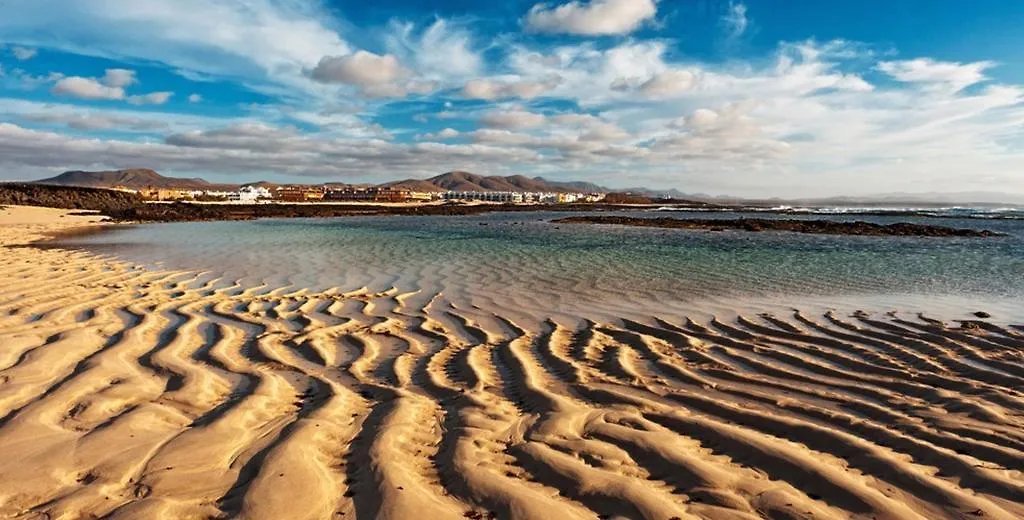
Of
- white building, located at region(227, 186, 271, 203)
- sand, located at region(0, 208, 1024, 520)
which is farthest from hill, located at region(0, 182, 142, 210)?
sand, located at region(0, 208, 1024, 520)

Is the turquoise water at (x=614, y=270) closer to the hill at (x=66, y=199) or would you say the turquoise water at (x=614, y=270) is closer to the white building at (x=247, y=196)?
the hill at (x=66, y=199)

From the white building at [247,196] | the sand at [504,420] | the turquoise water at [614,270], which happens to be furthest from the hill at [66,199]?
the sand at [504,420]

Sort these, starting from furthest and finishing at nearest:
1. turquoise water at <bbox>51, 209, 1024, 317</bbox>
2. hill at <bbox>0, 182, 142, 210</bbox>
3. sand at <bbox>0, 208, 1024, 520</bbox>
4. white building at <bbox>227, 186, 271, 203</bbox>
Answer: white building at <bbox>227, 186, 271, 203</bbox> → hill at <bbox>0, 182, 142, 210</bbox> → turquoise water at <bbox>51, 209, 1024, 317</bbox> → sand at <bbox>0, 208, 1024, 520</bbox>

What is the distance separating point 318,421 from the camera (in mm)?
4754

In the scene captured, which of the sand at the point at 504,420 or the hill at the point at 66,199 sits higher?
the hill at the point at 66,199

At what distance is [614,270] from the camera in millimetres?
16891

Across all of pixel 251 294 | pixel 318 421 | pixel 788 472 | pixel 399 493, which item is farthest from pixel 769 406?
pixel 251 294

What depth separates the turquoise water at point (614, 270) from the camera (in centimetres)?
1200

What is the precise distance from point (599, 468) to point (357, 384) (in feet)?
9.49

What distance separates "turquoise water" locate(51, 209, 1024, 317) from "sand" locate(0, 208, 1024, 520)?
2.92m

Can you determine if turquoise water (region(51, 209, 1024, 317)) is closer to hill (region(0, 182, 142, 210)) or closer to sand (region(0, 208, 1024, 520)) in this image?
sand (region(0, 208, 1024, 520))

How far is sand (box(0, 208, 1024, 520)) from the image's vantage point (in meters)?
3.54

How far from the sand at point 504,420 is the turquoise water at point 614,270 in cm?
292

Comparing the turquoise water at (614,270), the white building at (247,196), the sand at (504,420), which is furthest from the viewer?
the white building at (247,196)
